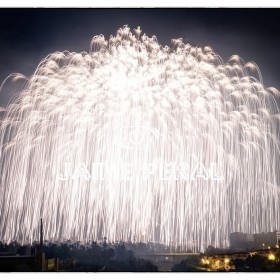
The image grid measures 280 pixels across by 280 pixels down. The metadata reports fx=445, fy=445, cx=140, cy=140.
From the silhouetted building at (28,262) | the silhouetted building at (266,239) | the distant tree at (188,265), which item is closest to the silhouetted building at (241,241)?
the silhouetted building at (266,239)

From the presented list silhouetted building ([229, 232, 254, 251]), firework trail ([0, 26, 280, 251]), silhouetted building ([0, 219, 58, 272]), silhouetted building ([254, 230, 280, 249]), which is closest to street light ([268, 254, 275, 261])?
silhouetted building ([254, 230, 280, 249])

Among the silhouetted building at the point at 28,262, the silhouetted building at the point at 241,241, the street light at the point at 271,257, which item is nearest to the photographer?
the silhouetted building at the point at 28,262

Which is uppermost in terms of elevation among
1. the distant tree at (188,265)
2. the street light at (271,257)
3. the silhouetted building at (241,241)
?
the silhouetted building at (241,241)

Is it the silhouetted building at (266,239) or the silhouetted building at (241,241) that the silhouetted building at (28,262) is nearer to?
the silhouetted building at (241,241)

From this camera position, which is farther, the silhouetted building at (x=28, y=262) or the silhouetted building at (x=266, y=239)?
the silhouetted building at (x=266, y=239)

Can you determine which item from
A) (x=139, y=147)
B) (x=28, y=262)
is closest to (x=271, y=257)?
(x=139, y=147)

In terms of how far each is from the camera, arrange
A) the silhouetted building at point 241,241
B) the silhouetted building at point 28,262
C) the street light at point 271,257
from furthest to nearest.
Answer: the silhouetted building at point 241,241
the street light at point 271,257
the silhouetted building at point 28,262

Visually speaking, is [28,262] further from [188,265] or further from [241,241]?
[241,241]
